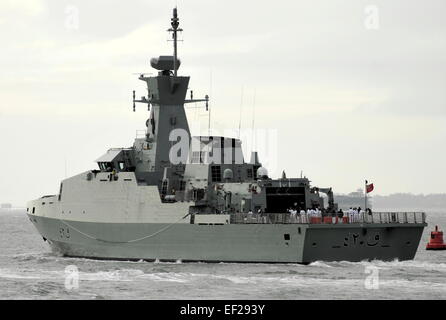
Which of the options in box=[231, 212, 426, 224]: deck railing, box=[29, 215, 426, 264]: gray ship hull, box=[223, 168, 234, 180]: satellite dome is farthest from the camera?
box=[223, 168, 234, 180]: satellite dome

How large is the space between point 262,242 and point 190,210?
3541mm

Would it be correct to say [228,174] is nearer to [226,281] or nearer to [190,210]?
[190,210]

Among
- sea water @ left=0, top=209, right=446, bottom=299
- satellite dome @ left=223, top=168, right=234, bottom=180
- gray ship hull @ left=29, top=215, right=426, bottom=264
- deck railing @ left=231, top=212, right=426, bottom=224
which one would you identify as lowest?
sea water @ left=0, top=209, right=446, bottom=299

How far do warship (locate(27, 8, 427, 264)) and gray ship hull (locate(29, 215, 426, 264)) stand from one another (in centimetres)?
4

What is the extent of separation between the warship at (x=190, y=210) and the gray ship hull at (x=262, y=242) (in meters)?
0.04

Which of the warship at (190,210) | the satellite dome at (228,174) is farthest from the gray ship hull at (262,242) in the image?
the satellite dome at (228,174)

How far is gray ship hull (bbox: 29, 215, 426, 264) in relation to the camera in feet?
119

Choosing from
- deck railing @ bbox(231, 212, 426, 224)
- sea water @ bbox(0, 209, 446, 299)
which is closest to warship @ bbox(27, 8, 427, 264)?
deck railing @ bbox(231, 212, 426, 224)

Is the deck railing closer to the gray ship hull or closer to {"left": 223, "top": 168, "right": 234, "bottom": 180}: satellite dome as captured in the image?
the gray ship hull

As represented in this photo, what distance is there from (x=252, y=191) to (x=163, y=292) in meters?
8.95

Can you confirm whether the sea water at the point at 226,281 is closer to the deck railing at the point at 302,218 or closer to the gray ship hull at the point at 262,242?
the gray ship hull at the point at 262,242

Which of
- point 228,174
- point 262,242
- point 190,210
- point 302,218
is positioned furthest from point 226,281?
point 228,174

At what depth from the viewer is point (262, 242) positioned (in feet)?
121
